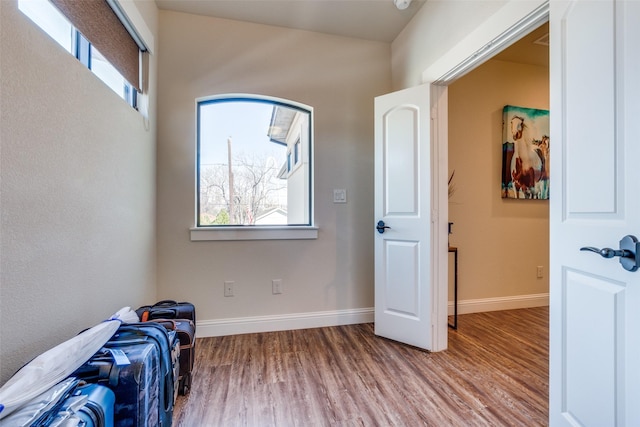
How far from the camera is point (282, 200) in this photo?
2594 millimetres

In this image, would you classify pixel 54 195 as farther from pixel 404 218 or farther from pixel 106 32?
pixel 404 218

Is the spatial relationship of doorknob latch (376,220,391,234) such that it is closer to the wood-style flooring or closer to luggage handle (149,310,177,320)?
the wood-style flooring

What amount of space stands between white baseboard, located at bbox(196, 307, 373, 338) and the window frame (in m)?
0.71

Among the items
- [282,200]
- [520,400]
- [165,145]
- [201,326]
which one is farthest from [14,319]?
[520,400]

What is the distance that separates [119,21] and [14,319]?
67.2 inches

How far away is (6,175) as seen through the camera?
90 cm

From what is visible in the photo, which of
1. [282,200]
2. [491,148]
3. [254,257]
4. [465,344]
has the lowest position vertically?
[465,344]

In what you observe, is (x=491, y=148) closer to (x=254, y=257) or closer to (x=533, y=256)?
(x=533, y=256)

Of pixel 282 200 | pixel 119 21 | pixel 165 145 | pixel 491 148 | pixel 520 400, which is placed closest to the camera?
pixel 520 400

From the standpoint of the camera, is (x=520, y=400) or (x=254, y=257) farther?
(x=254, y=257)

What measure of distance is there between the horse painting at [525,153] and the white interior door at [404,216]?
1426mm

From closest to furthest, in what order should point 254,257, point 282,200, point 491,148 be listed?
1. point 254,257
2. point 282,200
3. point 491,148

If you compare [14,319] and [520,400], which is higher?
[14,319]

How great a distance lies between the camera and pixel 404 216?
2.16 meters
